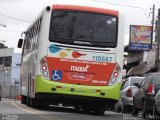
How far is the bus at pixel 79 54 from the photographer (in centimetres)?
1875

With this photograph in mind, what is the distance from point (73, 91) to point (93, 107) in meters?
2.20

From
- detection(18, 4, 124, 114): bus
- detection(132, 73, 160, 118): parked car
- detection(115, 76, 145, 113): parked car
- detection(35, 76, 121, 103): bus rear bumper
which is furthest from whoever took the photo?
detection(115, 76, 145, 113): parked car

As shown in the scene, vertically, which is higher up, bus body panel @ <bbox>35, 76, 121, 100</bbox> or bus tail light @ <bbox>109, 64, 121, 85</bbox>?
bus tail light @ <bbox>109, 64, 121, 85</bbox>

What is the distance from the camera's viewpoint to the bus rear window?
1898 centimetres

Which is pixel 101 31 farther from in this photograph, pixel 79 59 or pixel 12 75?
pixel 12 75

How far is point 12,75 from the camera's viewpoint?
94125 millimetres

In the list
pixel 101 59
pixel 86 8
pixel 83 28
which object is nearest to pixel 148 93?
pixel 101 59

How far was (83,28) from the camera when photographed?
1908 centimetres

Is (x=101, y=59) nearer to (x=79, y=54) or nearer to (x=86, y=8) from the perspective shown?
Result: (x=79, y=54)

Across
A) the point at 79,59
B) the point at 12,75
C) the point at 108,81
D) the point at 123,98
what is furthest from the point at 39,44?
the point at 12,75

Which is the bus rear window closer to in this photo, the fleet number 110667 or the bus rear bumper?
the fleet number 110667

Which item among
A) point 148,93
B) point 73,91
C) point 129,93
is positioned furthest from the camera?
point 129,93

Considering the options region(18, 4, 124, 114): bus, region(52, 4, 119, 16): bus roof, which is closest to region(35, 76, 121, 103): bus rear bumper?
region(18, 4, 124, 114): bus

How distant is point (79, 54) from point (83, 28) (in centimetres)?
89
